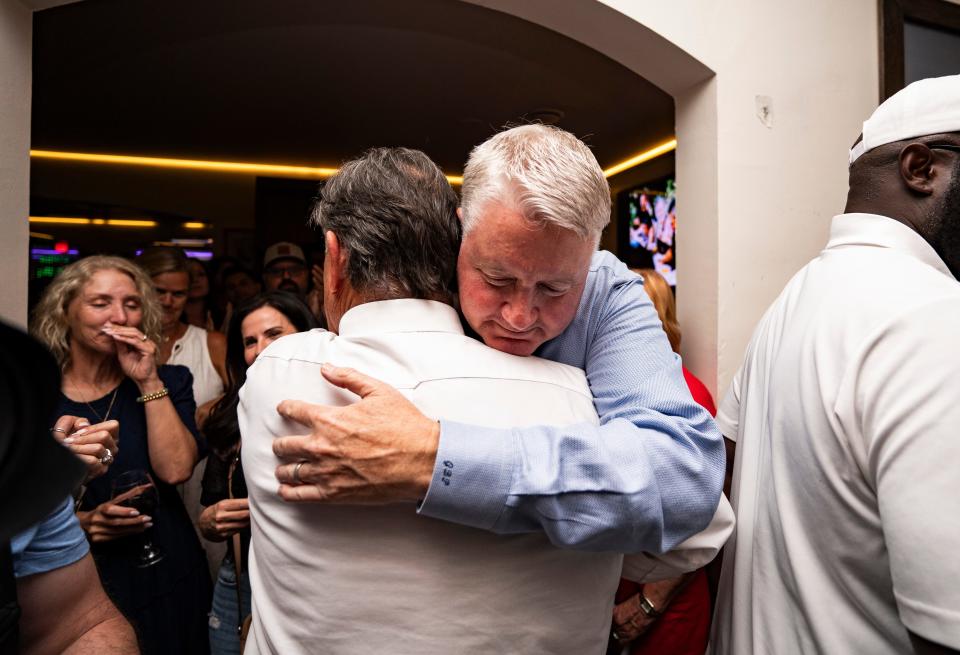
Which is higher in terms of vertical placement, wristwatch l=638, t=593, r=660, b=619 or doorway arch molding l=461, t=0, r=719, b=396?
doorway arch molding l=461, t=0, r=719, b=396

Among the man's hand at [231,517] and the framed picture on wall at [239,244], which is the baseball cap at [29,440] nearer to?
the man's hand at [231,517]

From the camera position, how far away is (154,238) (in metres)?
8.74

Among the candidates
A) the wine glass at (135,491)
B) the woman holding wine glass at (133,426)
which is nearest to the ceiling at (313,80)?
the woman holding wine glass at (133,426)

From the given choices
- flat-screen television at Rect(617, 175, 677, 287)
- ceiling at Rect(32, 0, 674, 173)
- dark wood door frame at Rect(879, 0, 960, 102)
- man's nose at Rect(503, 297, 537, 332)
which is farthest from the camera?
flat-screen television at Rect(617, 175, 677, 287)

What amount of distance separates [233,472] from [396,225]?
141cm

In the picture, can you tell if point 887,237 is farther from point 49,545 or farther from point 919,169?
point 49,545

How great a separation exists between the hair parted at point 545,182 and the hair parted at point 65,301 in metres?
1.98

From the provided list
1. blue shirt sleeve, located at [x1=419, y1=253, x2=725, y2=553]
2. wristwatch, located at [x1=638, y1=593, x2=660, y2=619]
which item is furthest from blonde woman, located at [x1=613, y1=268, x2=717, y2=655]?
blue shirt sleeve, located at [x1=419, y1=253, x2=725, y2=553]

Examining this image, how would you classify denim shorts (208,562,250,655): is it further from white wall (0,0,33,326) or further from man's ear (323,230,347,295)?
man's ear (323,230,347,295)

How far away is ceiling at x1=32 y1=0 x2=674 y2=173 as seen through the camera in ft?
11.6

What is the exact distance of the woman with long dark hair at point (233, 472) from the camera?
73.4 inches

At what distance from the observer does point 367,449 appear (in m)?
0.75

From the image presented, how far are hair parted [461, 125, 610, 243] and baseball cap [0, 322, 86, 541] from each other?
22.4 inches

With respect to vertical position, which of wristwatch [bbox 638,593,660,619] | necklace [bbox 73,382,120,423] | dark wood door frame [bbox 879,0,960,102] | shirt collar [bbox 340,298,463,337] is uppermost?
dark wood door frame [bbox 879,0,960,102]
